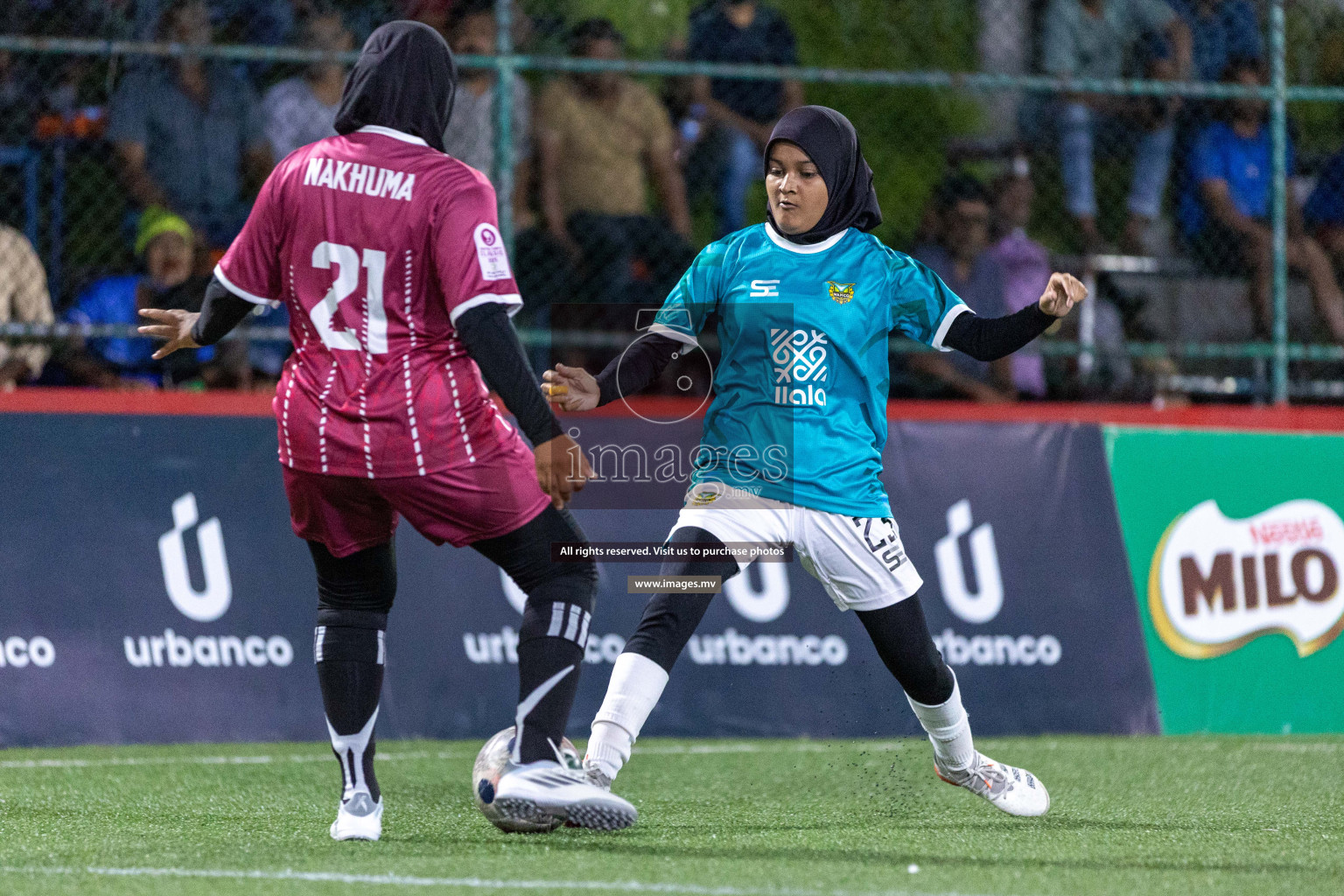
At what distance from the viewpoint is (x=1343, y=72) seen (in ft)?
31.3

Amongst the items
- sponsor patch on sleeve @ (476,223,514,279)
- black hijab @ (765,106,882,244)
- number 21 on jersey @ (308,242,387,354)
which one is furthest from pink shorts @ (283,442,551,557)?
black hijab @ (765,106,882,244)

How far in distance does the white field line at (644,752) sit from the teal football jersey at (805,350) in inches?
93.7

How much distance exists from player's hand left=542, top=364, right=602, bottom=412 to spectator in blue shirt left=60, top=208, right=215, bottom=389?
3.31m

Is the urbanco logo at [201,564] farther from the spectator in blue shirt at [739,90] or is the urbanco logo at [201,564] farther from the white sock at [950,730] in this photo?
the spectator in blue shirt at [739,90]

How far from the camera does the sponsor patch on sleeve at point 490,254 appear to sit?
4.20 meters

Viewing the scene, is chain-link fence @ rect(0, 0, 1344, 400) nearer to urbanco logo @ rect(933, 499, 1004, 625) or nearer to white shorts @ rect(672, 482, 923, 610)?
urbanco logo @ rect(933, 499, 1004, 625)

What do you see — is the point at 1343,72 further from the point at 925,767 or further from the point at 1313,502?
the point at 925,767

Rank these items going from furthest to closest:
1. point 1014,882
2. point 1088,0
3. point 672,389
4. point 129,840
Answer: point 1088,0
point 672,389
point 129,840
point 1014,882

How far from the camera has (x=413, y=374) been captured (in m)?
4.29

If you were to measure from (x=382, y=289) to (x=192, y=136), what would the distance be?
14.1 ft

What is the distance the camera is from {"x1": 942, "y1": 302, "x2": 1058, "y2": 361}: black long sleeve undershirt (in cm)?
486

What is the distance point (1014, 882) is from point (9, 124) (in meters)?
5.90

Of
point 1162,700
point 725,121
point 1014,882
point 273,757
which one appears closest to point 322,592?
point 1014,882

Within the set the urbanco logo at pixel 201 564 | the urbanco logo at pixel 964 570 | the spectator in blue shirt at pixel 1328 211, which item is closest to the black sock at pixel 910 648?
the urbanco logo at pixel 964 570
